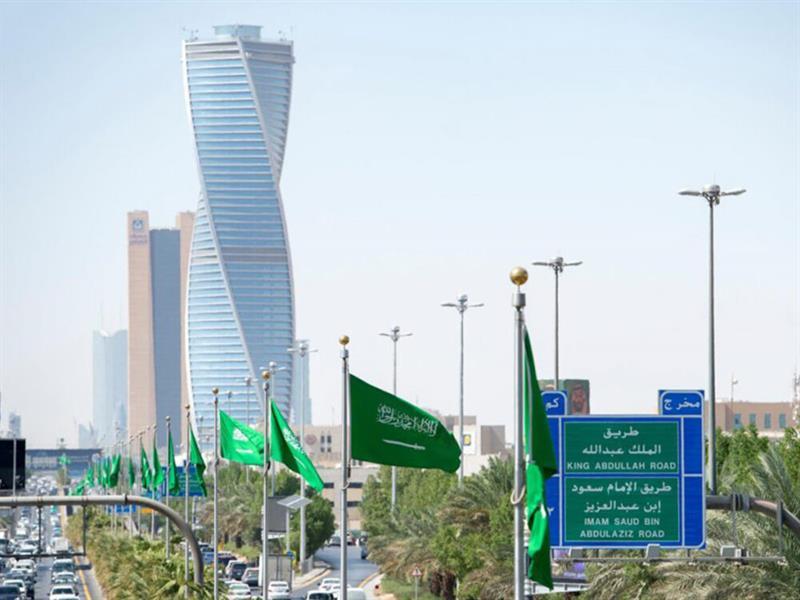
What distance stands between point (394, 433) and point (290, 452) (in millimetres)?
9079

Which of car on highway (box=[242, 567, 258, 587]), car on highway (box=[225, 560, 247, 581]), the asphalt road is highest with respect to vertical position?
car on highway (box=[242, 567, 258, 587])

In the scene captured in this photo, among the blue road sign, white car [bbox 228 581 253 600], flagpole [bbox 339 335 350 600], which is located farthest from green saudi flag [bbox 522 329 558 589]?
white car [bbox 228 581 253 600]

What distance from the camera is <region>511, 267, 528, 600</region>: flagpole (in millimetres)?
23578

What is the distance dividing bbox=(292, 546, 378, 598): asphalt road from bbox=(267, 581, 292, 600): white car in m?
5.48

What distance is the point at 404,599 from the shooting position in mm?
87625

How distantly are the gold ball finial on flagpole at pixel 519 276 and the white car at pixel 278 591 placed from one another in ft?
193

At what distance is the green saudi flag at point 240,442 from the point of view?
4738cm

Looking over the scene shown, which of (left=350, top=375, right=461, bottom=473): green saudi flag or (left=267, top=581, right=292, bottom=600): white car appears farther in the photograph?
(left=267, top=581, right=292, bottom=600): white car

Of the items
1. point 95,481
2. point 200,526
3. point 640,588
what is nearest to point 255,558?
point 200,526

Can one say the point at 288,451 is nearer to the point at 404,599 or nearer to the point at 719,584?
the point at 719,584

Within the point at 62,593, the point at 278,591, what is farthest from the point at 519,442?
the point at 62,593

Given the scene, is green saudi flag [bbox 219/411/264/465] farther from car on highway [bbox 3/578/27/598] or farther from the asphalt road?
car on highway [bbox 3/578/27/598]

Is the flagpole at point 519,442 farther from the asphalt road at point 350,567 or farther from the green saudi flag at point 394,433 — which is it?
the asphalt road at point 350,567

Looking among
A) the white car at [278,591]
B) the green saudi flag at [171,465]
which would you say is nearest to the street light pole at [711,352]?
the green saudi flag at [171,465]
